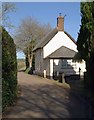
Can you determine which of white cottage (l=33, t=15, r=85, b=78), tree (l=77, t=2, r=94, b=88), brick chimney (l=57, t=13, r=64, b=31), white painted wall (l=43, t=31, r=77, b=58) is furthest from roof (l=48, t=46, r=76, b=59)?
tree (l=77, t=2, r=94, b=88)

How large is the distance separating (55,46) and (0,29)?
34048 millimetres

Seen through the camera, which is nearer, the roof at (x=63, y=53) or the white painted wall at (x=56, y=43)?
the roof at (x=63, y=53)

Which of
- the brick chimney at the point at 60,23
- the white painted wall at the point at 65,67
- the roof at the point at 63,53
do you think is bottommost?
the white painted wall at the point at 65,67

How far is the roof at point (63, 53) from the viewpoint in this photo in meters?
43.7

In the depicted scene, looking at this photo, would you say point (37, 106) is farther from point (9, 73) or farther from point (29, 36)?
point (29, 36)

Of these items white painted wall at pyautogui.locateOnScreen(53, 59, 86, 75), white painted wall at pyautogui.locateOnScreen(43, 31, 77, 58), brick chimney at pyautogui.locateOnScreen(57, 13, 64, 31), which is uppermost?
brick chimney at pyautogui.locateOnScreen(57, 13, 64, 31)

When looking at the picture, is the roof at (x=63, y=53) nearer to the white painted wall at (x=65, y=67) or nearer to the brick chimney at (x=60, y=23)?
the white painted wall at (x=65, y=67)

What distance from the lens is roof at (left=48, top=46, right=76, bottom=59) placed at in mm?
43688

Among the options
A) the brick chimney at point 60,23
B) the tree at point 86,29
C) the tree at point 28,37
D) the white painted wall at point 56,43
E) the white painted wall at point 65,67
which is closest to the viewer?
the tree at point 86,29

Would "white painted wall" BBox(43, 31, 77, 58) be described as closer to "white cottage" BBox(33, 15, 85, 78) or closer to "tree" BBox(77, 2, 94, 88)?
"white cottage" BBox(33, 15, 85, 78)

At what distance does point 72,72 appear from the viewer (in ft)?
145

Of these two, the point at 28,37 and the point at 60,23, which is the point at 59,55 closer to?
the point at 60,23

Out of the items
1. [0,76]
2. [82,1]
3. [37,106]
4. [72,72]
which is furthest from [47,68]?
[0,76]

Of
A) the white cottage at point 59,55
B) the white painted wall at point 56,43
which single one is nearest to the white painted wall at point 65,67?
the white cottage at point 59,55
